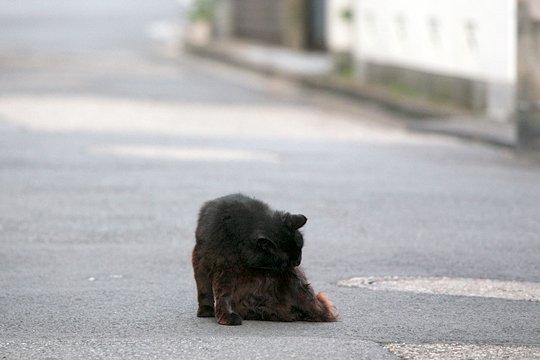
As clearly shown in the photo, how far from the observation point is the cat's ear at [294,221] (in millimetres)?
6933

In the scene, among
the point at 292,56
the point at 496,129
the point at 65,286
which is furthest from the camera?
the point at 292,56

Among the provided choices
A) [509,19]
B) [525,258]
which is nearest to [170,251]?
[525,258]

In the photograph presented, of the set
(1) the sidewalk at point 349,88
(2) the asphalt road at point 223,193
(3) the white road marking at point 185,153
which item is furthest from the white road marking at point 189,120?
(3) the white road marking at point 185,153

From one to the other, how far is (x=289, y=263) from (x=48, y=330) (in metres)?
1.23

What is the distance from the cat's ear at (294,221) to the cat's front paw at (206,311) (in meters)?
0.64

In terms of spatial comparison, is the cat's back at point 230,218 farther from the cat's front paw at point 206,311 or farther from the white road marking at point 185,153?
the white road marking at point 185,153

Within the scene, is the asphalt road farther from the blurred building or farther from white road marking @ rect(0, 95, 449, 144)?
the blurred building

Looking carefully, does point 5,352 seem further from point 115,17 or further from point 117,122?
point 115,17

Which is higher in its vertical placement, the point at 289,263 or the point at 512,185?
the point at 289,263

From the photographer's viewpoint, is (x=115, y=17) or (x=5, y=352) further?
(x=115, y=17)

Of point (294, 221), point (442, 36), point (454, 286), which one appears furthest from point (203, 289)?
point (442, 36)

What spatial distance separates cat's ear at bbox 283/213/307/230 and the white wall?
14.2 metres

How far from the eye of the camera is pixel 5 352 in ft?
21.2

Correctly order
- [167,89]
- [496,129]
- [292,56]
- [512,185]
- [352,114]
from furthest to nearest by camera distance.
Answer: [292,56], [167,89], [352,114], [496,129], [512,185]
